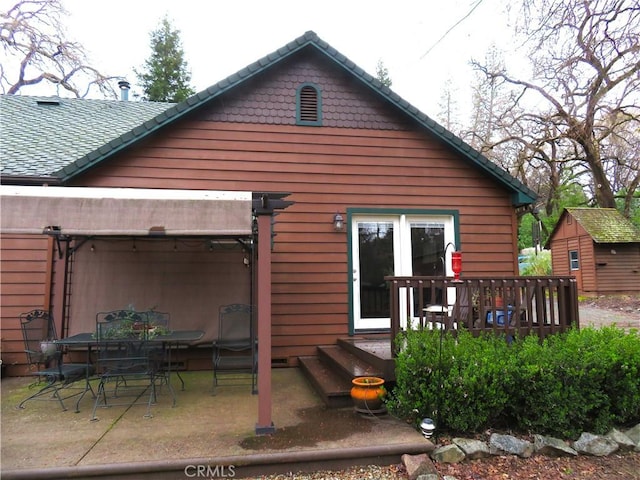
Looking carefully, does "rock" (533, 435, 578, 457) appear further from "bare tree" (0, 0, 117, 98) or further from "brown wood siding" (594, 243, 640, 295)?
"bare tree" (0, 0, 117, 98)

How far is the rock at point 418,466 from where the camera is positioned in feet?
9.85

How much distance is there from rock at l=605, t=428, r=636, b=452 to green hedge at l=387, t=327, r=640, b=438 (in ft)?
0.21

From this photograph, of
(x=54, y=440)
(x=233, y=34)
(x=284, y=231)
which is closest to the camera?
(x=54, y=440)

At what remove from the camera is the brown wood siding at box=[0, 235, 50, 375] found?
5.62 metres

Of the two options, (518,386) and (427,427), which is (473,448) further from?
(518,386)

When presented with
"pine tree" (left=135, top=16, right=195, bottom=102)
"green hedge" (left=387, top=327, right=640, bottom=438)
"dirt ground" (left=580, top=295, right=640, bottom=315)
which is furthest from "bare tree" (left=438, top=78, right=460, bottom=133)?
"green hedge" (left=387, top=327, right=640, bottom=438)

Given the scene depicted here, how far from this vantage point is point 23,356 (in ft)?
18.4

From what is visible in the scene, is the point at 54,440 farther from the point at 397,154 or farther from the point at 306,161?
the point at 397,154

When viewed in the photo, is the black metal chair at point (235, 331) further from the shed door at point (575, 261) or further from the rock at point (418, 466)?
the shed door at point (575, 261)

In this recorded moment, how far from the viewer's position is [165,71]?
23844 millimetres

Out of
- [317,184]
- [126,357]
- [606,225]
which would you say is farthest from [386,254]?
[606,225]

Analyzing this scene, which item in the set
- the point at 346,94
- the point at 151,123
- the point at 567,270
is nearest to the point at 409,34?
the point at 346,94

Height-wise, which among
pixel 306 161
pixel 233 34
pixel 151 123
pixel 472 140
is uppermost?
pixel 472 140

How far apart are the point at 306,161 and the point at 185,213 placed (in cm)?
295
